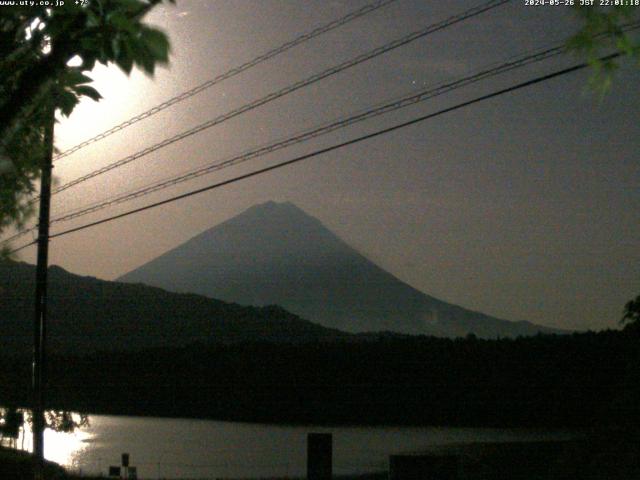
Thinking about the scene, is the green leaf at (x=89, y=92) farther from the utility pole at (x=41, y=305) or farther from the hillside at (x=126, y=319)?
the hillside at (x=126, y=319)

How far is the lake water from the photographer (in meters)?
45.3

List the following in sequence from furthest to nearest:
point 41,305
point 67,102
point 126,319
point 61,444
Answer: point 126,319 < point 61,444 < point 41,305 < point 67,102

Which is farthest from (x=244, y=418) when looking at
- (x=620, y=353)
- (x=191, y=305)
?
(x=191, y=305)

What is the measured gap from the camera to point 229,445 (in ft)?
234

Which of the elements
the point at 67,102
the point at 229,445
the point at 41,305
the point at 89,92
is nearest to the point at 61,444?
the point at 229,445

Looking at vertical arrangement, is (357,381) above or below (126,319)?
below

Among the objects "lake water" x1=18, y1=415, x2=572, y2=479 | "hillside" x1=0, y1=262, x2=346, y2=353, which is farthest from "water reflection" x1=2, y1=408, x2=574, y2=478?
"hillside" x1=0, y1=262, x2=346, y2=353

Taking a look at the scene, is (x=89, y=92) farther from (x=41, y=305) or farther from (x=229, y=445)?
(x=229, y=445)

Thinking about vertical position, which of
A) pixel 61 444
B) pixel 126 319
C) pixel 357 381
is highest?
pixel 126 319

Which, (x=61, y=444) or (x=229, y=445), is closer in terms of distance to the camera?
(x=229, y=445)

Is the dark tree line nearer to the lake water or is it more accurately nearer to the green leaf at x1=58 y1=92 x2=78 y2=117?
the lake water

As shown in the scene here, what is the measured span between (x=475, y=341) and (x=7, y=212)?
74466mm

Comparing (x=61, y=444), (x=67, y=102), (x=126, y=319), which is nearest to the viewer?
(x=67, y=102)

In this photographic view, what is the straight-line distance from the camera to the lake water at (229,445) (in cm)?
4529
